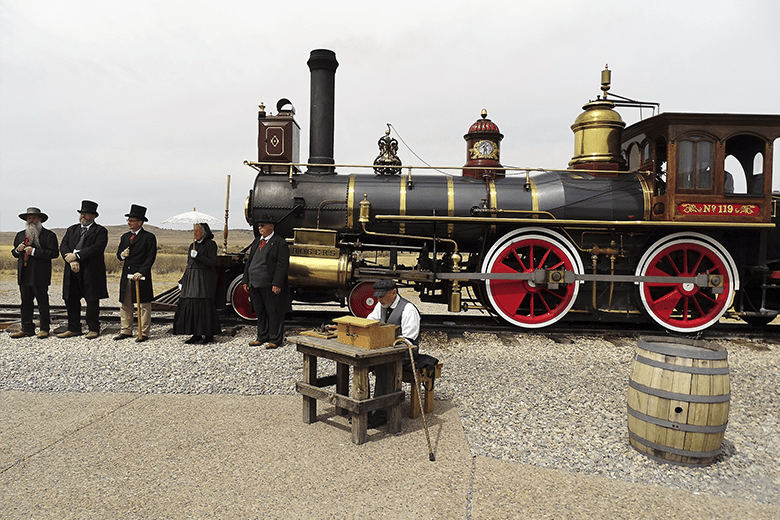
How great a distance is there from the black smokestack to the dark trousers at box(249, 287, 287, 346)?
273cm

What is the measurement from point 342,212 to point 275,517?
18.6 feet

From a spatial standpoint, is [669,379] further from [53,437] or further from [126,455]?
[53,437]

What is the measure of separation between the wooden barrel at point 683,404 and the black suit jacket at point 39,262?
24.6 ft

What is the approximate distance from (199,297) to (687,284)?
7136mm

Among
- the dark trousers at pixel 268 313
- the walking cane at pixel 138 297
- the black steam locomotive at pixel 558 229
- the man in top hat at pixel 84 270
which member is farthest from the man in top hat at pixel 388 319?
the man in top hat at pixel 84 270

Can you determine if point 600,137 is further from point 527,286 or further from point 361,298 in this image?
point 361,298

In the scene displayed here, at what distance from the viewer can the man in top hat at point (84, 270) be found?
271 inches

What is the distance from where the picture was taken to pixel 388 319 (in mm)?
4004

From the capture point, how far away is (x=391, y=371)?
378 centimetres

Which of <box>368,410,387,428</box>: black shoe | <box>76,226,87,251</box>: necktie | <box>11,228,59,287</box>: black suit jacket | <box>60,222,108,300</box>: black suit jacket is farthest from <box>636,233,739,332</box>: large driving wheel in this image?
<box>11,228,59,287</box>: black suit jacket

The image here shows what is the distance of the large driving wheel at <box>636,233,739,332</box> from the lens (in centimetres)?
741

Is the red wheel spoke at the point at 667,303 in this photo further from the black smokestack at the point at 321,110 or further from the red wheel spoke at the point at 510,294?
the black smokestack at the point at 321,110

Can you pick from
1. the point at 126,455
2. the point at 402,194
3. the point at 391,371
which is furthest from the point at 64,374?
the point at 402,194

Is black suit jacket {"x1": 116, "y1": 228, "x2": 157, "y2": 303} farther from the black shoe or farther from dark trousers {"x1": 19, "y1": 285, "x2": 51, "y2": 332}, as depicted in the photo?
the black shoe
